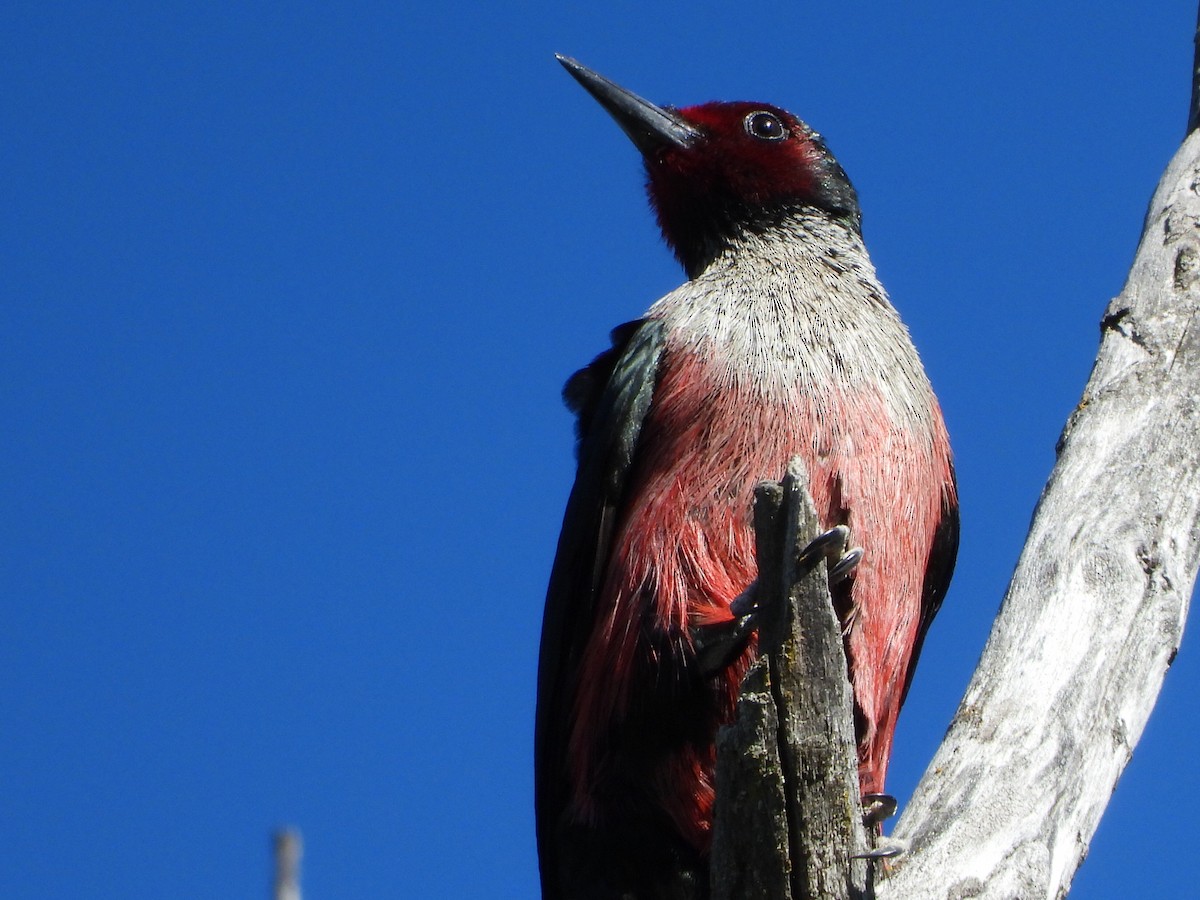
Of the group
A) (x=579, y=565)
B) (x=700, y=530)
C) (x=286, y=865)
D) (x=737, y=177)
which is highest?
(x=737, y=177)

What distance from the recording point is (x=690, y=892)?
532cm

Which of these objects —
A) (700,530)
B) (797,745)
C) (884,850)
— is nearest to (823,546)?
(797,745)

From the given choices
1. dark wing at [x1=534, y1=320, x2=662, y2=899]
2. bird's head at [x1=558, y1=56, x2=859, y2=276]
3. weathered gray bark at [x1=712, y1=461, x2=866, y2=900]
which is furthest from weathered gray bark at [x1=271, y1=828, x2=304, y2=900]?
bird's head at [x1=558, y1=56, x2=859, y2=276]

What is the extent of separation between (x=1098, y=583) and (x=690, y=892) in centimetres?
188

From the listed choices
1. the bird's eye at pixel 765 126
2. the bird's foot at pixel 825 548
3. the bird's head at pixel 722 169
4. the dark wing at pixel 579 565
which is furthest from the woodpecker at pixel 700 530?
the bird's foot at pixel 825 548

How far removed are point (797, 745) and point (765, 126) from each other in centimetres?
474

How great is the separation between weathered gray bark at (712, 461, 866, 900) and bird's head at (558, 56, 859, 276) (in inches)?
147

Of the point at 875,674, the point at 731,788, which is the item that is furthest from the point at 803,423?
the point at 731,788

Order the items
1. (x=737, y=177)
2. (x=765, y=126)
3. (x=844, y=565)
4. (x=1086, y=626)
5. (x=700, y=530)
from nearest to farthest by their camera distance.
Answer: (x=844, y=565) → (x=1086, y=626) → (x=700, y=530) → (x=737, y=177) → (x=765, y=126)

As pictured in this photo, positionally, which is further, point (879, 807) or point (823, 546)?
point (879, 807)

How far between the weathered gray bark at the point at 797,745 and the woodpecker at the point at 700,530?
94 cm

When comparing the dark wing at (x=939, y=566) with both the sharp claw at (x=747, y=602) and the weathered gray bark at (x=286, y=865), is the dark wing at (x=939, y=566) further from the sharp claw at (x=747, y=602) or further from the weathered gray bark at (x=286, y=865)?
the weathered gray bark at (x=286, y=865)

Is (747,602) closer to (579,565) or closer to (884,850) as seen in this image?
(884,850)

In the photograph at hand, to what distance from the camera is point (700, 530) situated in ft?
18.1
